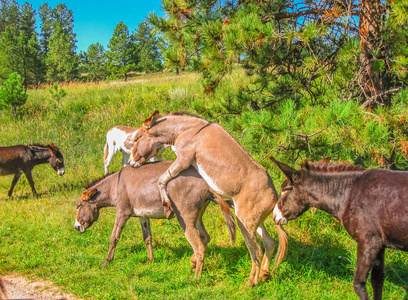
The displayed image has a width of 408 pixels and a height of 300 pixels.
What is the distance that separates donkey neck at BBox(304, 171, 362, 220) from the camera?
13.4 ft

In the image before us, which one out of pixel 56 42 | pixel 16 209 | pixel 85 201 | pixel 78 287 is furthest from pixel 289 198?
pixel 56 42

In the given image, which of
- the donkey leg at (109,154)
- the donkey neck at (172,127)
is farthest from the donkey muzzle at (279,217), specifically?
the donkey leg at (109,154)

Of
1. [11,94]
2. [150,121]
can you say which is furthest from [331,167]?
[11,94]

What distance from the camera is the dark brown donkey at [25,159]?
9648mm

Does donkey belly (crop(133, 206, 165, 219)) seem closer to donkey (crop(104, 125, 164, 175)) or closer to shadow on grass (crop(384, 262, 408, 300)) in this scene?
shadow on grass (crop(384, 262, 408, 300))

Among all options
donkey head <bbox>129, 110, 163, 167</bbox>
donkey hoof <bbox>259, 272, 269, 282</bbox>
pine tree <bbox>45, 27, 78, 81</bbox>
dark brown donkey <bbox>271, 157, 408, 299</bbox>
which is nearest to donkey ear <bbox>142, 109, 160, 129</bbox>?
donkey head <bbox>129, 110, 163, 167</bbox>

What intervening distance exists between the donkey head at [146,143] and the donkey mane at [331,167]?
6.98 ft

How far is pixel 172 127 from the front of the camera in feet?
16.9

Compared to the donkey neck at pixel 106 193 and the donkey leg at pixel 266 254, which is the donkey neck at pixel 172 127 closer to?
the donkey neck at pixel 106 193

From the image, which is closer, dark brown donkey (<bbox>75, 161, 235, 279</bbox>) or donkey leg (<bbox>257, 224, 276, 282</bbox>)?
donkey leg (<bbox>257, 224, 276, 282</bbox>)

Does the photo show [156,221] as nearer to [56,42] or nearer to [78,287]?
[78,287]

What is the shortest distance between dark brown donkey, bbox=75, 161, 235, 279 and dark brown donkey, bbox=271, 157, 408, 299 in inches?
43.2

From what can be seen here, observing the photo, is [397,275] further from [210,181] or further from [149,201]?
[149,201]

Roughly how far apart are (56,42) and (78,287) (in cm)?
4421
